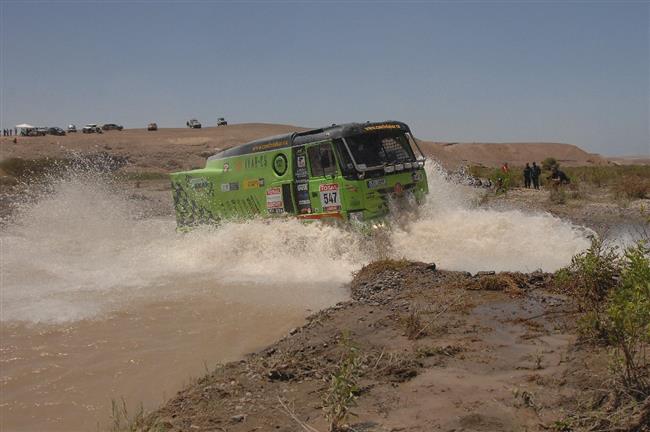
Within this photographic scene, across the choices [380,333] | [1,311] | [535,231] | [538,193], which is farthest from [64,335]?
[538,193]

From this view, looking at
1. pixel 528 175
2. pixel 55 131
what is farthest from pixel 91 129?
pixel 528 175

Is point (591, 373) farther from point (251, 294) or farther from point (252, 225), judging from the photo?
point (252, 225)

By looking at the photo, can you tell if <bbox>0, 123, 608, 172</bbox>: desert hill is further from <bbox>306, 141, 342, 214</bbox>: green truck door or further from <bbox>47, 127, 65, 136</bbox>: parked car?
<bbox>306, 141, 342, 214</bbox>: green truck door

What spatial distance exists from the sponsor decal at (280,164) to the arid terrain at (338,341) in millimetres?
1417

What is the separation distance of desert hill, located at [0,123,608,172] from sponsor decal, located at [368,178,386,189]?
4225cm

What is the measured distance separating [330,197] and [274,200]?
181 centimetres

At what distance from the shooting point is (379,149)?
493 inches

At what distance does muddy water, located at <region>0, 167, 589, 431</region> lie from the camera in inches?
263

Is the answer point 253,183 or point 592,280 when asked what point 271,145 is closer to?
point 253,183

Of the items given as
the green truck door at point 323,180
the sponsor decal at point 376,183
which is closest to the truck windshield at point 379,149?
the sponsor decal at point 376,183

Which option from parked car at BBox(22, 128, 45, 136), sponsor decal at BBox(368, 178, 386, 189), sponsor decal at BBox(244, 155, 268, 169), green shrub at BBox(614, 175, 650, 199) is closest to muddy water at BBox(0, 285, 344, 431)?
sponsor decal at BBox(368, 178, 386, 189)

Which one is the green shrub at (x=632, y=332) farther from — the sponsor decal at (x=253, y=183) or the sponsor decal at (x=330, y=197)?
the sponsor decal at (x=253, y=183)

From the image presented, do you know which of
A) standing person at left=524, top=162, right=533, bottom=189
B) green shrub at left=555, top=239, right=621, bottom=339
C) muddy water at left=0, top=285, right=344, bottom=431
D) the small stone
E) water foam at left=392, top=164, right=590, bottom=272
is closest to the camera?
the small stone

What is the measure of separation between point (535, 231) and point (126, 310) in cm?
817
